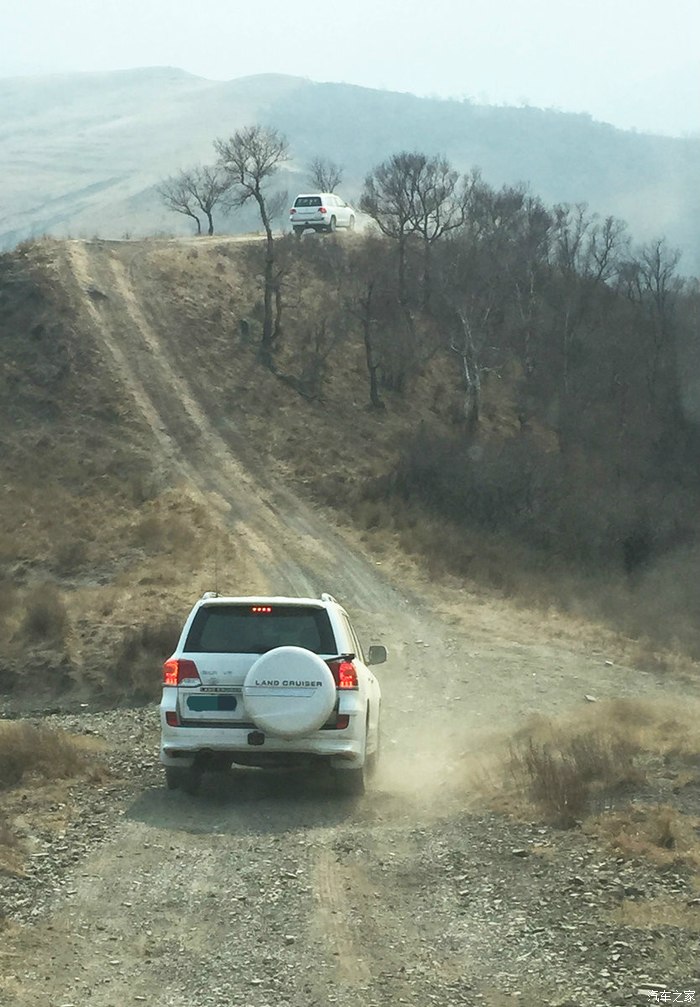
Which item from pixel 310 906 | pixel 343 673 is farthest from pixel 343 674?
pixel 310 906

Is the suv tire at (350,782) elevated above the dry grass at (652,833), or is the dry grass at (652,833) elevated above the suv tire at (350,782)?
the dry grass at (652,833)

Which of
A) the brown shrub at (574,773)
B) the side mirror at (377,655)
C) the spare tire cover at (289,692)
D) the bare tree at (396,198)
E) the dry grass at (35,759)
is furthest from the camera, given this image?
the bare tree at (396,198)

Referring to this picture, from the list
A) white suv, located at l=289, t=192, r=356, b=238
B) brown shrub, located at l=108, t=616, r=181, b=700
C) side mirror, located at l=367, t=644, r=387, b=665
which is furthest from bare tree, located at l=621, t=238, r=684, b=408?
side mirror, located at l=367, t=644, r=387, b=665

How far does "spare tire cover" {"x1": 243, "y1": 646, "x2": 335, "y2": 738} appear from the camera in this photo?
975cm

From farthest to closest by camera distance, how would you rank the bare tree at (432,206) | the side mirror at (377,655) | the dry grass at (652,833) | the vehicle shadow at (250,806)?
1. the bare tree at (432,206)
2. the side mirror at (377,655)
3. the vehicle shadow at (250,806)
4. the dry grass at (652,833)

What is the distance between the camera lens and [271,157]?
54.7 meters

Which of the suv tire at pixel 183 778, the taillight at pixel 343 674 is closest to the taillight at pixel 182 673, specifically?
the suv tire at pixel 183 778

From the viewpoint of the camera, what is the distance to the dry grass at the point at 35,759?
10.8 metres

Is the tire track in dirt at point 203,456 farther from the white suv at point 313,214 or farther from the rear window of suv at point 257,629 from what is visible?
the rear window of suv at point 257,629

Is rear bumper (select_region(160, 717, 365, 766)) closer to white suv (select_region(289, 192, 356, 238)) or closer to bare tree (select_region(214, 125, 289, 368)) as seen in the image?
bare tree (select_region(214, 125, 289, 368))

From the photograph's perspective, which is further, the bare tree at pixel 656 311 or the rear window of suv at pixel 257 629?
the bare tree at pixel 656 311

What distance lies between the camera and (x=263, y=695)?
977 cm

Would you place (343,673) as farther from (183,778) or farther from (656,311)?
(656,311)

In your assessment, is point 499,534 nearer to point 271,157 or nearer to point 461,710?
point 461,710
